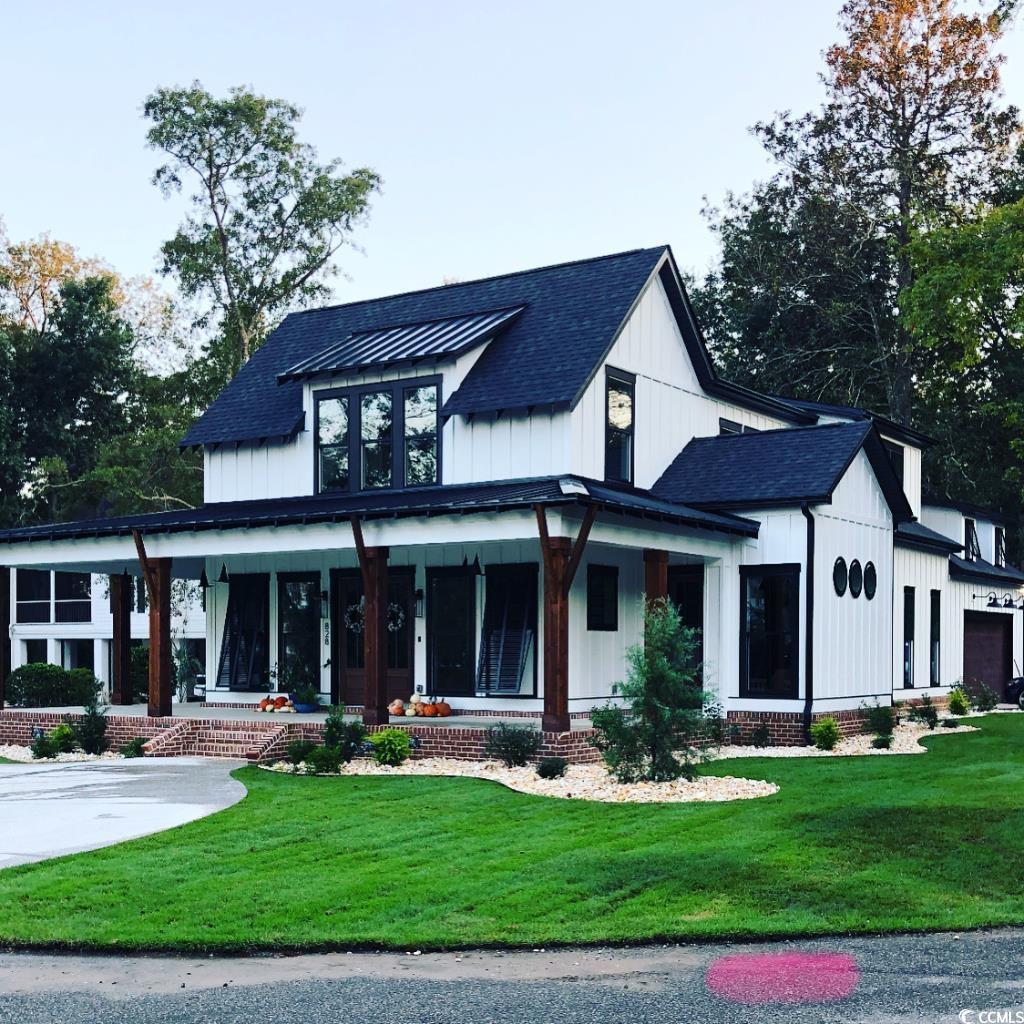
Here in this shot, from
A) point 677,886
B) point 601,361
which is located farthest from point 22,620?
point 677,886

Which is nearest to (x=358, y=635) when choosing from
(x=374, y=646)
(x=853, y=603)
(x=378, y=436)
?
(x=378, y=436)

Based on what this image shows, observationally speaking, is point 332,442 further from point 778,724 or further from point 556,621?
point 778,724

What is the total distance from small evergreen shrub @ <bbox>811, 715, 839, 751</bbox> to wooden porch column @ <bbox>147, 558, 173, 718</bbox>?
33.9ft

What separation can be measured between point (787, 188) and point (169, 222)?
2093cm

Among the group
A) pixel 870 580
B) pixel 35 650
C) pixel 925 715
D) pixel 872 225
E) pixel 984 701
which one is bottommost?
pixel 35 650

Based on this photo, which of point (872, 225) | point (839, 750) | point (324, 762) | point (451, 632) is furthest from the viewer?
point (872, 225)

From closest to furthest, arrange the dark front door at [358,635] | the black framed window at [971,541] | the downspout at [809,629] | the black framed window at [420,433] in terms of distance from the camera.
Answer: the downspout at [809,629]
the black framed window at [420,433]
the dark front door at [358,635]
the black framed window at [971,541]

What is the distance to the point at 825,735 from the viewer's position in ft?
65.7

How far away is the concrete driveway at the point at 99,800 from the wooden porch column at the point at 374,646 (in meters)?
2.12

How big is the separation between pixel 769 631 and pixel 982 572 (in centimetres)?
1166

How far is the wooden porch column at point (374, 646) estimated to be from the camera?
19453mm

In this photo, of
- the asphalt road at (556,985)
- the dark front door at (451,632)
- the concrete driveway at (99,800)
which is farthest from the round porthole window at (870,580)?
the asphalt road at (556,985)

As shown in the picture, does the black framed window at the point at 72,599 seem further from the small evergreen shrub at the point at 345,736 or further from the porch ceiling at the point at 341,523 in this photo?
the small evergreen shrub at the point at 345,736

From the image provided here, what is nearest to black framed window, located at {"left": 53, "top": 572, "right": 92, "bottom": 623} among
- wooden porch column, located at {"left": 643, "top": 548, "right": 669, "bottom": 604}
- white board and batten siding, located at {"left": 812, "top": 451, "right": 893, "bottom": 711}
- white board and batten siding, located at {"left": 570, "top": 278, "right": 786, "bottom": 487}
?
white board and batten siding, located at {"left": 570, "top": 278, "right": 786, "bottom": 487}
